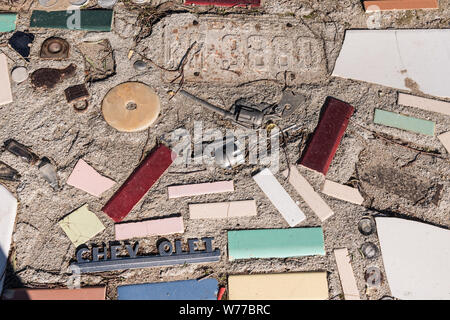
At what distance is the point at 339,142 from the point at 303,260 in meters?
1.65

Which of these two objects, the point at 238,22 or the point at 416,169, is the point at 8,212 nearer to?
the point at 238,22

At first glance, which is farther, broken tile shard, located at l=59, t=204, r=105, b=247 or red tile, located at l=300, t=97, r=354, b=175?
red tile, located at l=300, t=97, r=354, b=175

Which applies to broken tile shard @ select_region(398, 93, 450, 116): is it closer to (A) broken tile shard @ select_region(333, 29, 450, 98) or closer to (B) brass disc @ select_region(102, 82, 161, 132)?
(A) broken tile shard @ select_region(333, 29, 450, 98)

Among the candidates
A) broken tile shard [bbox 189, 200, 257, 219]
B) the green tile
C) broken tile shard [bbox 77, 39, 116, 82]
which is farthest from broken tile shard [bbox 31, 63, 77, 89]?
broken tile shard [bbox 189, 200, 257, 219]

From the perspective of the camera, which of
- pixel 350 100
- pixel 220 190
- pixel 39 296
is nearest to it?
pixel 39 296

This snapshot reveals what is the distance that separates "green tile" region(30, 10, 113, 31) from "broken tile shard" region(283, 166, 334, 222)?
3.30m

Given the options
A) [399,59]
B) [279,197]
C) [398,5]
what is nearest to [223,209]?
[279,197]

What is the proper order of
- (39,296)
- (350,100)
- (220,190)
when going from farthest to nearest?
1. (350,100)
2. (220,190)
3. (39,296)

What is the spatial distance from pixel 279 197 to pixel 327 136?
3.45ft

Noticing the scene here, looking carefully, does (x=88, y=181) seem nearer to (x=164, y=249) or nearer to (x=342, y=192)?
(x=164, y=249)

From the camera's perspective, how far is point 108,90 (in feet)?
15.8

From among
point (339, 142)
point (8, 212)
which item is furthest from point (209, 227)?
point (8, 212)

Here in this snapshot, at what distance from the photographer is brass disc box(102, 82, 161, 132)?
15.4ft

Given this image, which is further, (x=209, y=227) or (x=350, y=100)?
(x=350, y=100)
